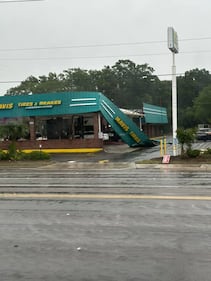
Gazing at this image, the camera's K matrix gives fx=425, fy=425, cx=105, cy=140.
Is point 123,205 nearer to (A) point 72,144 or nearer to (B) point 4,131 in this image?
(B) point 4,131

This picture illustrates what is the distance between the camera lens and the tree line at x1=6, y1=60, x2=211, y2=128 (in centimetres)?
10406

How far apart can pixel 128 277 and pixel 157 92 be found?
349ft

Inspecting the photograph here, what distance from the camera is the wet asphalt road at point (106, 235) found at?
18.7 feet

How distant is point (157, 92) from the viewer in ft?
361

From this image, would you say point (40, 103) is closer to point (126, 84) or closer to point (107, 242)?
point (107, 242)

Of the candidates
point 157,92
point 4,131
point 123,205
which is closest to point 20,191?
point 123,205

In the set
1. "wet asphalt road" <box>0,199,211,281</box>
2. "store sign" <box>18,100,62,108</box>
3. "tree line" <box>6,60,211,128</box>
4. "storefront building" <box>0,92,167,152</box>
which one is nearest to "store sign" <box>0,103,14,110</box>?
"storefront building" <box>0,92,167,152</box>

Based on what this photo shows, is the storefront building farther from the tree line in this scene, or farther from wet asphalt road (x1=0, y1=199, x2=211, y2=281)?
the tree line

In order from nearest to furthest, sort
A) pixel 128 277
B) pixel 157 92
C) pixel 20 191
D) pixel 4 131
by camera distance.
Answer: pixel 128 277 < pixel 20 191 < pixel 4 131 < pixel 157 92

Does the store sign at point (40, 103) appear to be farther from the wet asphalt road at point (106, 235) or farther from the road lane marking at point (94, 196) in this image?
the road lane marking at point (94, 196)

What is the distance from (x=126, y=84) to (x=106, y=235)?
351 ft

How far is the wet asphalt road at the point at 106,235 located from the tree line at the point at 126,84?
286ft


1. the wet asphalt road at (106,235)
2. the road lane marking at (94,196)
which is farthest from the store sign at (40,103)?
the road lane marking at (94,196)

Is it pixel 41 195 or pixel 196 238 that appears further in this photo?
pixel 41 195
